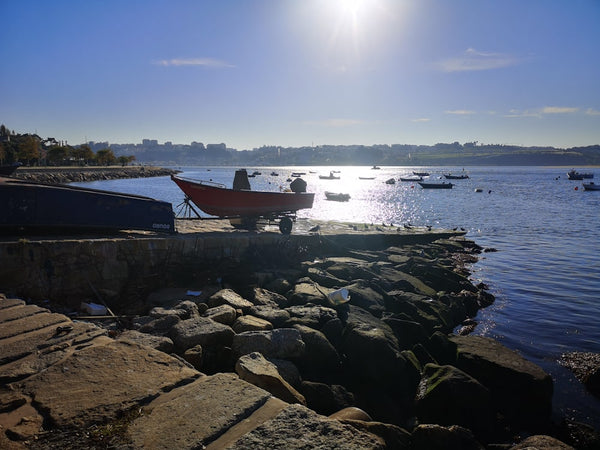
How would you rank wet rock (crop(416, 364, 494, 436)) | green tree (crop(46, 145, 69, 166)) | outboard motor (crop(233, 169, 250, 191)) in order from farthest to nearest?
green tree (crop(46, 145, 69, 166)) → outboard motor (crop(233, 169, 250, 191)) → wet rock (crop(416, 364, 494, 436))

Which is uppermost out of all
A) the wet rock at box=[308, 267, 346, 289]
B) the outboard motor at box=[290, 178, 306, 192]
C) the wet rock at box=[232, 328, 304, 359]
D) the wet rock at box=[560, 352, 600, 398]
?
the outboard motor at box=[290, 178, 306, 192]

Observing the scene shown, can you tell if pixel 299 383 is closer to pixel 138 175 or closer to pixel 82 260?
pixel 82 260

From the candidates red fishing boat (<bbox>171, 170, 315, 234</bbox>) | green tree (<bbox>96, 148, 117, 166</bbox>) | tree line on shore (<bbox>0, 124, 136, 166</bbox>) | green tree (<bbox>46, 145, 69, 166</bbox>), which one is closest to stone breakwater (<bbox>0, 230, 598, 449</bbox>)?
red fishing boat (<bbox>171, 170, 315, 234</bbox>)

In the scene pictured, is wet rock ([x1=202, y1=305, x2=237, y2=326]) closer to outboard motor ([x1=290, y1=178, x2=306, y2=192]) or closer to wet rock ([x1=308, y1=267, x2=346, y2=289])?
wet rock ([x1=308, y1=267, x2=346, y2=289])

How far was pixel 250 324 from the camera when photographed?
6.84 meters

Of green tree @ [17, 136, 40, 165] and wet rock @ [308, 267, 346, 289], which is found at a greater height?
green tree @ [17, 136, 40, 165]

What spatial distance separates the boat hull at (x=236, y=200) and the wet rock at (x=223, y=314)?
20.9 ft

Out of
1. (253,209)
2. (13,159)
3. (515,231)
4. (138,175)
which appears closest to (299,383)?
(253,209)

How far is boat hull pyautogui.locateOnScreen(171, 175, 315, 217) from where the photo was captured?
43.2 feet

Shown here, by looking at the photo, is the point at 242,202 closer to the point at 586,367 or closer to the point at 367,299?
the point at 367,299

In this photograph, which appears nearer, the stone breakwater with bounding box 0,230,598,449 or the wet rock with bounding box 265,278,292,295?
the stone breakwater with bounding box 0,230,598,449

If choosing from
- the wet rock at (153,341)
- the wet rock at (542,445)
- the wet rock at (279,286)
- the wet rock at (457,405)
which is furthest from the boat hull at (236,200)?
the wet rock at (542,445)

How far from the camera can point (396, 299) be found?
397 inches

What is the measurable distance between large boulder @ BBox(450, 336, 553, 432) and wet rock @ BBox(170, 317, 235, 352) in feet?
14.6
